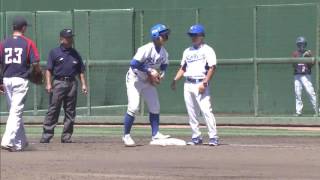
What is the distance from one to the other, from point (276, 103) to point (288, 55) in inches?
46.5

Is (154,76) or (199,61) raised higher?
(199,61)

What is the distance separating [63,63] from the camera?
46.3ft

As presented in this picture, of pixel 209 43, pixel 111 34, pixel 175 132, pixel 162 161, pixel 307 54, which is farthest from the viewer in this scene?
pixel 111 34

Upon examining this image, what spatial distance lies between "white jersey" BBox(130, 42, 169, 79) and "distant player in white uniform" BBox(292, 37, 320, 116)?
604 cm

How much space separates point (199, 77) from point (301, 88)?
632cm

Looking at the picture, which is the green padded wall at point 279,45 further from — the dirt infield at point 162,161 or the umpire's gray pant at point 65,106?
the umpire's gray pant at point 65,106

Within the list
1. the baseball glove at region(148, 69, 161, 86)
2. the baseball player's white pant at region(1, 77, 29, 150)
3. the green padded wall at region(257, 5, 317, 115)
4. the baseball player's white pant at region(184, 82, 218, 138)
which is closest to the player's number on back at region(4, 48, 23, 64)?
the baseball player's white pant at region(1, 77, 29, 150)

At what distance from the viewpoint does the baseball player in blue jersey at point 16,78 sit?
12.1 m

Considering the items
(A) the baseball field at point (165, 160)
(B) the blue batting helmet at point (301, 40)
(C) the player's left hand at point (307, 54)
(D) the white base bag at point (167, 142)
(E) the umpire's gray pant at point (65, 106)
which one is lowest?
(A) the baseball field at point (165, 160)

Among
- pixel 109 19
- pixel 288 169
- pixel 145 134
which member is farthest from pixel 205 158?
pixel 109 19

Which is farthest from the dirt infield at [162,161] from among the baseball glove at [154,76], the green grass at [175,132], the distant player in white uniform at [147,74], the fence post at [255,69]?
the fence post at [255,69]

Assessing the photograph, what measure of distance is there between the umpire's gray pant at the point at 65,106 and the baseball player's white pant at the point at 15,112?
1853 millimetres

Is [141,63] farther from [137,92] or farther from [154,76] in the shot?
[137,92]

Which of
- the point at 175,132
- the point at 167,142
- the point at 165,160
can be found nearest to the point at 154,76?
the point at 167,142
